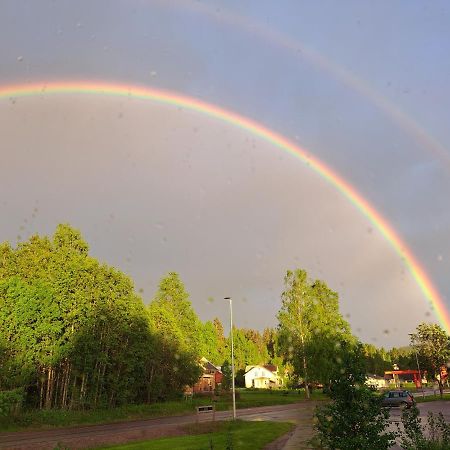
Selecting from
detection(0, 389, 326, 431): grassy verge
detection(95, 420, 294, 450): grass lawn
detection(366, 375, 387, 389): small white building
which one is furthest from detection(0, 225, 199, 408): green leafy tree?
detection(366, 375, 387, 389): small white building

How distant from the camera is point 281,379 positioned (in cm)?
14512

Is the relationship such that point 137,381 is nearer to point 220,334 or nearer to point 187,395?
point 187,395

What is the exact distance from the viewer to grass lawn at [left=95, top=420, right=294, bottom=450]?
752 inches

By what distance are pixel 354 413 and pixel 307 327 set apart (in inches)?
2417

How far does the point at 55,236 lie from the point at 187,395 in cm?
3223

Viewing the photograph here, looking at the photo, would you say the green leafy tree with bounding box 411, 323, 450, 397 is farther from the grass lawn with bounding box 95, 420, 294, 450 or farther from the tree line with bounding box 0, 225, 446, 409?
the grass lawn with bounding box 95, 420, 294, 450

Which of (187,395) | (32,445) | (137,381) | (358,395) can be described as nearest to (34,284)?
(137,381)

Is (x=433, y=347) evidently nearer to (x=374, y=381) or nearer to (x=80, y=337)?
(x=80, y=337)

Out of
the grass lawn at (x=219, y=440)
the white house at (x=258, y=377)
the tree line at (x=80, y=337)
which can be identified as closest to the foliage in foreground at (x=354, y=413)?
the grass lawn at (x=219, y=440)

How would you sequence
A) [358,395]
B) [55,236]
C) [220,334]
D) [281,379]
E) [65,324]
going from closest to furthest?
1. [358,395]
2. [65,324]
3. [55,236]
4. [281,379]
5. [220,334]

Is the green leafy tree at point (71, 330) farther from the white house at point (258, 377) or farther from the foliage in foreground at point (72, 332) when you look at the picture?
the white house at point (258, 377)

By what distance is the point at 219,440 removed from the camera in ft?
70.0

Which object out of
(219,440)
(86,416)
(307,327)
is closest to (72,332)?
(86,416)

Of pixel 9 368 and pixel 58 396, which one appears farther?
pixel 58 396
